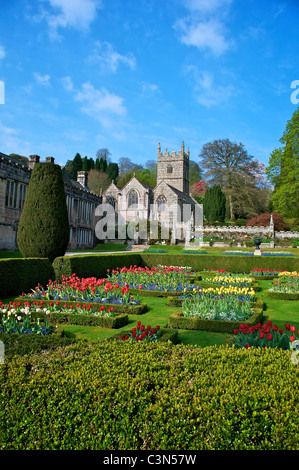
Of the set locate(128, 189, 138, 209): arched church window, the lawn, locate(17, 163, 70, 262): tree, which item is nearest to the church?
locate(128, 189, 138, 209): arched church window

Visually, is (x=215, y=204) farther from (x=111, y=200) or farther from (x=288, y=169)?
(x=111, y=200)

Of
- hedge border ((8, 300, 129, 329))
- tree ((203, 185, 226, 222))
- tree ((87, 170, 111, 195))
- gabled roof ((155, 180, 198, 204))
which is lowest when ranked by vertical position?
hedge border ((8, 300, 129, 329))

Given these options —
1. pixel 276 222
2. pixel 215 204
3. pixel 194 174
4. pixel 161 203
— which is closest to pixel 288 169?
pixel 276 222

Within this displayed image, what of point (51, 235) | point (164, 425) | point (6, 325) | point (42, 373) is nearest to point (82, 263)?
point (51, 235)

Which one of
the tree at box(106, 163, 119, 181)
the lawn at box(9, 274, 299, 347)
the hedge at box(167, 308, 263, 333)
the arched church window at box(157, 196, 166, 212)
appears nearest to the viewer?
the lawn at box(9, 274, 299, 347)

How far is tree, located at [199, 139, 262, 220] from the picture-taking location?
52.7 metres

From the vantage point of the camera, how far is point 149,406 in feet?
8.86

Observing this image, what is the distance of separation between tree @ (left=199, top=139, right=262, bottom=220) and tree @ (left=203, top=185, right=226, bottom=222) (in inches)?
163

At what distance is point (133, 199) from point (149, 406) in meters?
50.7

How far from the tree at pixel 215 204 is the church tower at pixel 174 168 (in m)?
12.3

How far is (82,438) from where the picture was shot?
2648 mm

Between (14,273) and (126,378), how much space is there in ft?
28.0

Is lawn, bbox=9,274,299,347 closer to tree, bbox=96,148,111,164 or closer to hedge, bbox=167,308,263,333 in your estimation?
hedge, bbox=167,308,263,333

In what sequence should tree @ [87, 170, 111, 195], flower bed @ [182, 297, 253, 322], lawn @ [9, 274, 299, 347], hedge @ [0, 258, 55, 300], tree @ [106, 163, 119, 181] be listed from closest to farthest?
lawn @ [9, 274, 299, 347], flower bed @ [182, 297, 253, 322], hedge @ [0, 258, 55, 300], tree @ [87, 170, 111, 195], tree @ [106, 163, 119, 181]
